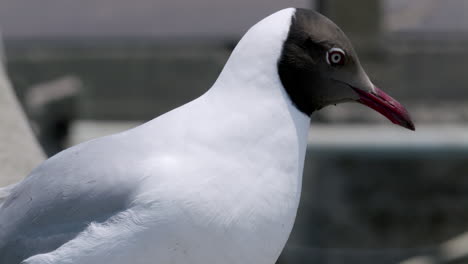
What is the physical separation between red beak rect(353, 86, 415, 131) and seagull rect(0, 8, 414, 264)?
11mm

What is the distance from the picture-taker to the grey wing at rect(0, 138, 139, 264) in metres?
1.36

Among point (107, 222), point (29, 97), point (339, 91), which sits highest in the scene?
point (339, 91)

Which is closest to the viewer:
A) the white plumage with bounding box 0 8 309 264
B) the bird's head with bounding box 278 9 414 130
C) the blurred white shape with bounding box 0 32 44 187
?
the white plumage with bounding box 0 8 309 264

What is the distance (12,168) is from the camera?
6.39 feet

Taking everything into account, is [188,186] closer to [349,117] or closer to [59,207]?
[59,207]

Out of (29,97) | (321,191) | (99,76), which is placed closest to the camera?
(321,191)

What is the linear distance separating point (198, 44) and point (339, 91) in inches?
232

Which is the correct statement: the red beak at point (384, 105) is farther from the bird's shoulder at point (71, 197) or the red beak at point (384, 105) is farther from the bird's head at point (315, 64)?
the bird's shoulder at point (71, 197)

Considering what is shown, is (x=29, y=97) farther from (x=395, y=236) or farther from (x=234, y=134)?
(x=234, y=134)

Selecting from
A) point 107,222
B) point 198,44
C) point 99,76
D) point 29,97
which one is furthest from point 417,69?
point 107,222

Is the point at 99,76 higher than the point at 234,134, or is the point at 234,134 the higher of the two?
the point at 234,134

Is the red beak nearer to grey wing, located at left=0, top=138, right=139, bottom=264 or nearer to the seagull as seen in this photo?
the seagull

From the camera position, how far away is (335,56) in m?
1.47

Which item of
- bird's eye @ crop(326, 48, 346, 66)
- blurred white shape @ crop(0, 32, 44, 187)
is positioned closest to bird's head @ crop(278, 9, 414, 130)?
bird's eye @ crop(326, 48, 346, 66)
